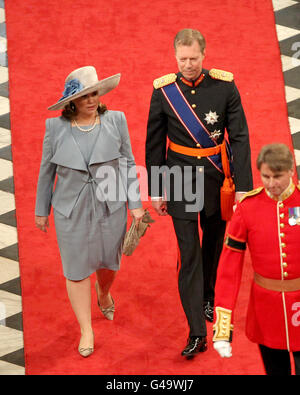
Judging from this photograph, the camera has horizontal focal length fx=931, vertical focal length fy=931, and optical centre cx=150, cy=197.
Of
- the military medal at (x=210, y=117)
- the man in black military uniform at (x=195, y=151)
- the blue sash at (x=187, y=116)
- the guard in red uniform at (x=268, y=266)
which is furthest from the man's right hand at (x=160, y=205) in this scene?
the guard in red uniform at (x=268, y=266)

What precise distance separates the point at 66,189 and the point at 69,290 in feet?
1.86

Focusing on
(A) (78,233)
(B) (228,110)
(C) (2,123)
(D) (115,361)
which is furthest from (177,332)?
(C) (2,123)

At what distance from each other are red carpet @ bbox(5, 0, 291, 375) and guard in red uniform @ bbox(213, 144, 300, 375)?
0.87m

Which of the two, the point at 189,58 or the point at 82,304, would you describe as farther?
the point at 82,304

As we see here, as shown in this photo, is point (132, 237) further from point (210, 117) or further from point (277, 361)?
point (277, 361)

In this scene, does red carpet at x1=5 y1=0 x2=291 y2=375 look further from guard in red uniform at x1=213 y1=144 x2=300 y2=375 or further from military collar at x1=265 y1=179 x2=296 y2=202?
military collar at x1=265 y1=179 x2=296 y2=202

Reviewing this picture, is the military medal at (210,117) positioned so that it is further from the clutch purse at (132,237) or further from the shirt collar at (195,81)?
the clutch purse at (132,237)

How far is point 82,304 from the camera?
498cm

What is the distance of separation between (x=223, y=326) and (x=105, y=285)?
4.78ft

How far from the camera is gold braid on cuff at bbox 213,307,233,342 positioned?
150 inches

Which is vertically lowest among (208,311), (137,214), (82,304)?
(208,311)

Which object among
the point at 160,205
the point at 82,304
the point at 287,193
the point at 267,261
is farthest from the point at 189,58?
the point at 82,304

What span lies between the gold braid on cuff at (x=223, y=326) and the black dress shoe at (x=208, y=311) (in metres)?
1.34

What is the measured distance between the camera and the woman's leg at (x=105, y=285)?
5137 millimetres
